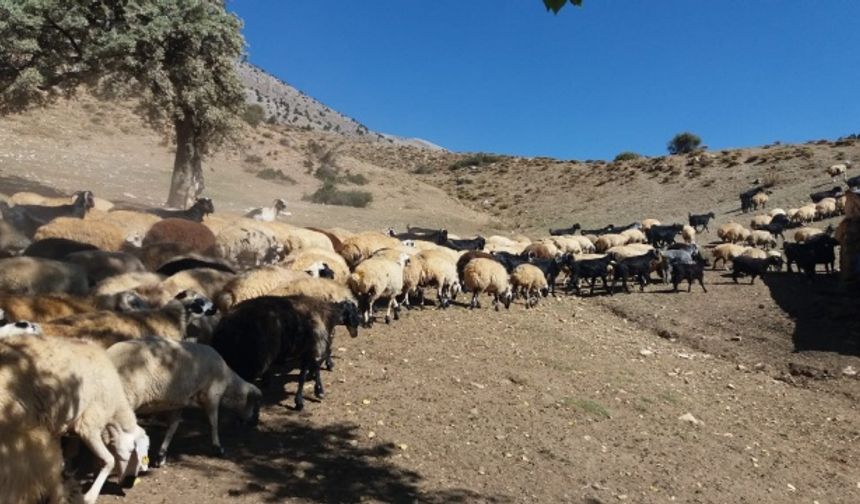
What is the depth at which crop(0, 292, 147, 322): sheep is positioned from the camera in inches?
275

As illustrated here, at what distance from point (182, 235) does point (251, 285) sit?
15.5 ft

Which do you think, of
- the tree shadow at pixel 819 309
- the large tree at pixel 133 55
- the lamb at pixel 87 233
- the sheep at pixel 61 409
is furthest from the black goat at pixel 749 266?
the sheep at pixel 61 409

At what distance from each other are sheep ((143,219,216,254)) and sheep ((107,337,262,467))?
746 centimetres

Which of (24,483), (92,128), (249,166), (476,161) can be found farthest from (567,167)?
(24,483)

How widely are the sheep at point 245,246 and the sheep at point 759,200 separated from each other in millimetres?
31494

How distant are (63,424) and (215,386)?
5.10 feet

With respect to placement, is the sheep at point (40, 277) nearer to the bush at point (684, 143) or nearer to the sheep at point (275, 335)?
the sheep at point (275, 335)

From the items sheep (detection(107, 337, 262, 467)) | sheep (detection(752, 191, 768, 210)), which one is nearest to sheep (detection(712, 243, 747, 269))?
sheep (detection(752, 191, 768, 210))

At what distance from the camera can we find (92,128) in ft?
131

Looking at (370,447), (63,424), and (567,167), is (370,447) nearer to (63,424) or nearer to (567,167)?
(63,424)

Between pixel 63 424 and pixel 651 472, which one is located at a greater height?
pixel 63 424

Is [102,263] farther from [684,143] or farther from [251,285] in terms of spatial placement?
[684,143]

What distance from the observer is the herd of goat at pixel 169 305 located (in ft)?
15.6

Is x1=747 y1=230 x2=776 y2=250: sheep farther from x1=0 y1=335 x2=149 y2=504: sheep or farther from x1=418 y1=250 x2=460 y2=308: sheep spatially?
x1=0 y1=335 x2=149 y2=504: sheep
